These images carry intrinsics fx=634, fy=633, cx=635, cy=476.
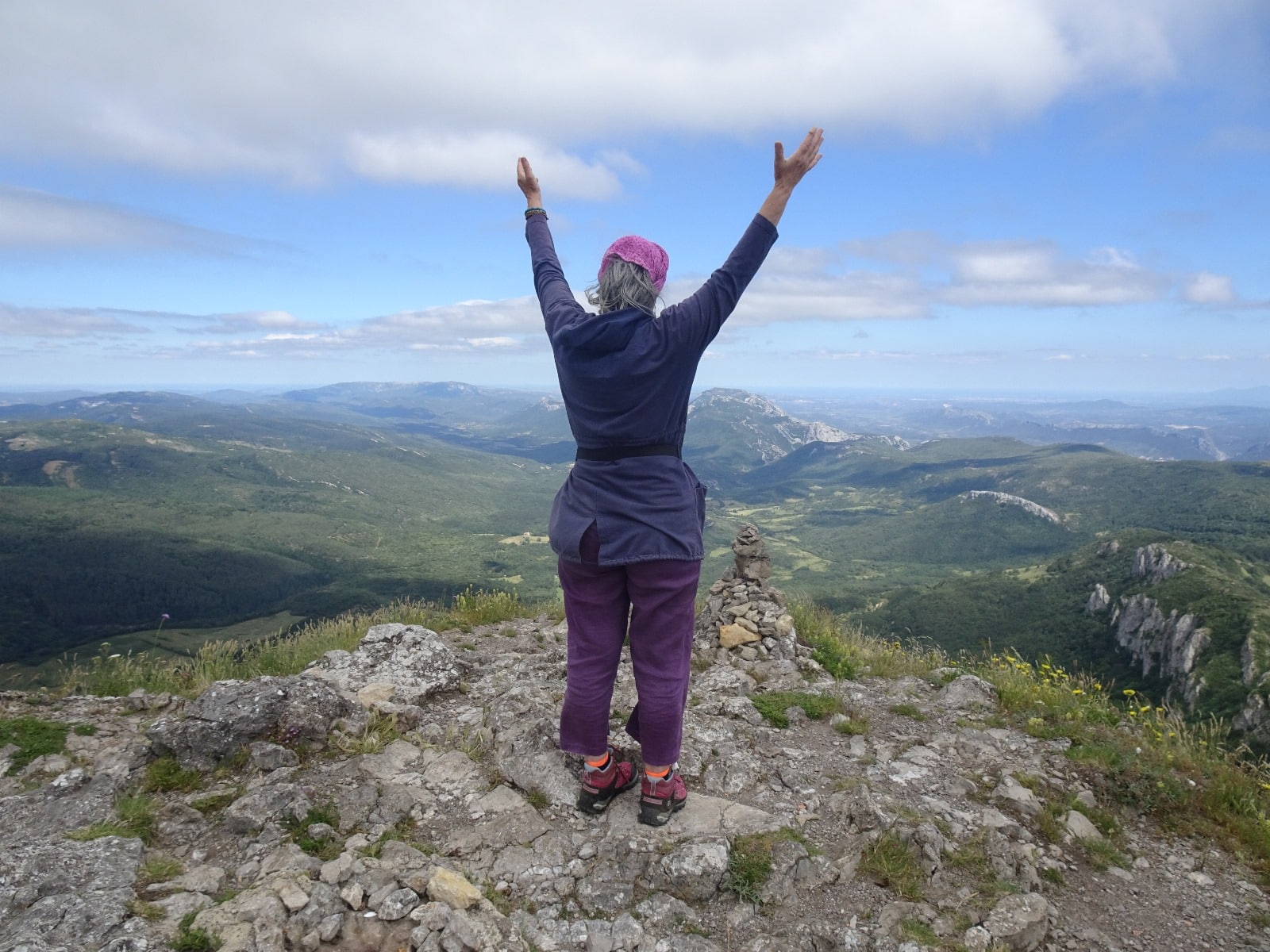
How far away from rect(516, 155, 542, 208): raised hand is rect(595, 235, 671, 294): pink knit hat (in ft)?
3.29

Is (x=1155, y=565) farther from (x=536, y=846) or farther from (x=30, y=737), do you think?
(x=30, y=737)

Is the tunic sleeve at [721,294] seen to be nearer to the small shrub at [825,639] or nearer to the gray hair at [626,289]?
the gray hair at [626,289]

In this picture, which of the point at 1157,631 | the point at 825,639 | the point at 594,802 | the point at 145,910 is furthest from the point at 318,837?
the point at 1157,631

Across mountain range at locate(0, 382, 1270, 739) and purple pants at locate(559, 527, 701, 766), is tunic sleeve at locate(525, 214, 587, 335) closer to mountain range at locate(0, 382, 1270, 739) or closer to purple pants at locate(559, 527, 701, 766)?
purple pants at locate(559, 527, 701, 766)

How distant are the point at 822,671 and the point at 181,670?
24.0ft

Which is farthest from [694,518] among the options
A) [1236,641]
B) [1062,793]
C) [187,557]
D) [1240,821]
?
[187,557]

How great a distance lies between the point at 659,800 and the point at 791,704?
2657 millimetres

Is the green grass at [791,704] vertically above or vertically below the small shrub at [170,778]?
below

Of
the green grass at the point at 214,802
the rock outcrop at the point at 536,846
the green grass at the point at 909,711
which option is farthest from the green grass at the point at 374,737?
the green grass at the point at 909,711

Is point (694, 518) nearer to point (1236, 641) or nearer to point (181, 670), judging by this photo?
point (181, 670)

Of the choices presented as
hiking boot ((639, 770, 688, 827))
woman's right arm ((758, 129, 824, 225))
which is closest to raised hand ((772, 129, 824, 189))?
woman's right arm ((758, 129, 824, 225))

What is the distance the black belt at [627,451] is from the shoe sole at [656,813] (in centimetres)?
221

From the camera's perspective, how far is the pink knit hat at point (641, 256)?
362 centimetres

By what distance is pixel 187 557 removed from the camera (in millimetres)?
129000
